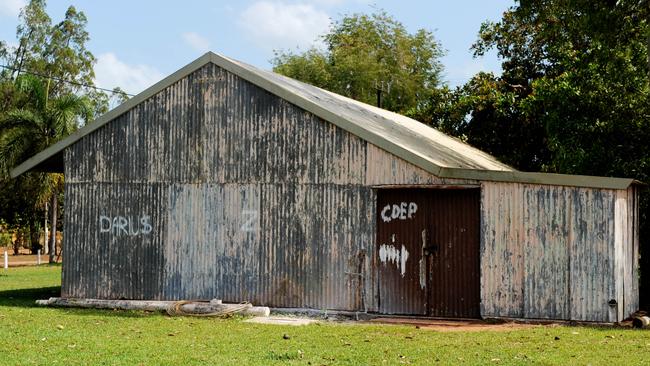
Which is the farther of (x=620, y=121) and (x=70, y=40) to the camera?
(x=70, y=40)

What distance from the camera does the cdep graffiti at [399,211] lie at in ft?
55.6

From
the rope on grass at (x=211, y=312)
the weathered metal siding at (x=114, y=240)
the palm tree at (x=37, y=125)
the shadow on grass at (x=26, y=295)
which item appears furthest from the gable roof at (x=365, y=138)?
the palm tree at (x=37, y=125)

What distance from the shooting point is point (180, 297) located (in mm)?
18203

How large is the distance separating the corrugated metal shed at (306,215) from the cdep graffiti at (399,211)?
0.04m

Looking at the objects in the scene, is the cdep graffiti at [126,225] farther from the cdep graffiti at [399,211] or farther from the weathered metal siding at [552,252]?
the weathered metal siding at [552,252]

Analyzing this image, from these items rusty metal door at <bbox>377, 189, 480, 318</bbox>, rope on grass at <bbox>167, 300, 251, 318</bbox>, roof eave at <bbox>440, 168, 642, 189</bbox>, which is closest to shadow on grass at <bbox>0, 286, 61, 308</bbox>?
rope on grass at <bbox>167, 300, 251, 318</bbox>

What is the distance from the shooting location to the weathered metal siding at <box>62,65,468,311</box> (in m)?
17.1

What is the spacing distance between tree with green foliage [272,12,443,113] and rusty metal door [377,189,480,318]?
36.9 m

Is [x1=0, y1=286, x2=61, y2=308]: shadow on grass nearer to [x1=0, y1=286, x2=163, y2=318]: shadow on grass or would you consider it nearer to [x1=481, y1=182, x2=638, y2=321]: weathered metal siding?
[x1=0, y1=286, x2=163, y2=318]: shadow on grass

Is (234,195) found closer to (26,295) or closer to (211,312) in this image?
(211,312)

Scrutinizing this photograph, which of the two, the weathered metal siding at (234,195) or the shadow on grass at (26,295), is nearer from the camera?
the weathered metal siding at (234,195)

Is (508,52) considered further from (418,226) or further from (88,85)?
(88,85)

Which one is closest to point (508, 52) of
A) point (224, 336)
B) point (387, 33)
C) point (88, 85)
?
point (224, 336)

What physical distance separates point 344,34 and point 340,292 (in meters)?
45.8
